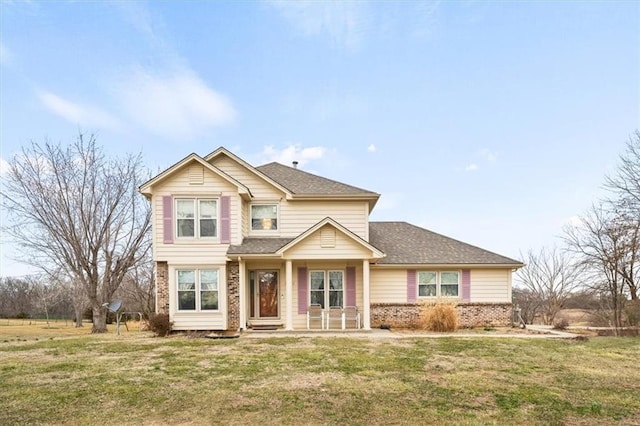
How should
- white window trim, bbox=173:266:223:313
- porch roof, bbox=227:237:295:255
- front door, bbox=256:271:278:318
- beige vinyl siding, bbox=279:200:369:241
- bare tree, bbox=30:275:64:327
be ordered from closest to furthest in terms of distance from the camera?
porch roof, bbox=227:237:295:255 < white window trim, bbox=173:266:223:313 < front door, bbox=256:271:278:318 < beige vinyl siding, bbox=279:200:369:241 < bare tree, bbox=30:275:64:327

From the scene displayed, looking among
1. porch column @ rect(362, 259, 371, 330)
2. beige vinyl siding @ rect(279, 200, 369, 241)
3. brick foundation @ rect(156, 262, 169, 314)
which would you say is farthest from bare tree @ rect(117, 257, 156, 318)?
porch column @ rect(362, 259, 371, 330)

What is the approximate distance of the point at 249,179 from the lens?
56.2ft

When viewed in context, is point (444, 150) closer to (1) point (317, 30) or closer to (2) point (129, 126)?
(1) point (317, 30)

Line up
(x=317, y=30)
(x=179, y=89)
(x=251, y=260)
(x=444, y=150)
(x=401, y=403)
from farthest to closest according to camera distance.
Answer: (x=444, y=150), (x=179, y=89), (x=317, y=30), (x=251, y=260), (x=401, y=403)

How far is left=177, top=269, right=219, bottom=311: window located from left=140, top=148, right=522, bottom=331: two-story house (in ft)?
0.13

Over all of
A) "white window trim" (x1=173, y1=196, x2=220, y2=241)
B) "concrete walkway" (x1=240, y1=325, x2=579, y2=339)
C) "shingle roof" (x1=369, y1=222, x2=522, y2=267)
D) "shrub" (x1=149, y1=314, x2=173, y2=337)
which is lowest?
"concrete walkway" (x1=240, y1=325, x2=579, y2=339)

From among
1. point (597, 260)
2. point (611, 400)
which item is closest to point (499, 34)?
A: point (597, 260)

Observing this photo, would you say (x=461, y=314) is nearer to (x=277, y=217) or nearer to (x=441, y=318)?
(x=441, y=318)

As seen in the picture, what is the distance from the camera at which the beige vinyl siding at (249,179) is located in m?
17.0

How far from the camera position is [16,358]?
10.5m

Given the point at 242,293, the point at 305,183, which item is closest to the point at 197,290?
the point at 242,293

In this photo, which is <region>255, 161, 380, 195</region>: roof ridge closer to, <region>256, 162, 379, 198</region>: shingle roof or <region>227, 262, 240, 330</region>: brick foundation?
<region>256, 162, 379, 198</region>: shingle roof

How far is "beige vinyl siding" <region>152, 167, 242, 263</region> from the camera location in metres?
15.7

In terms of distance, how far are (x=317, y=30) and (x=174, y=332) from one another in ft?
47.6
